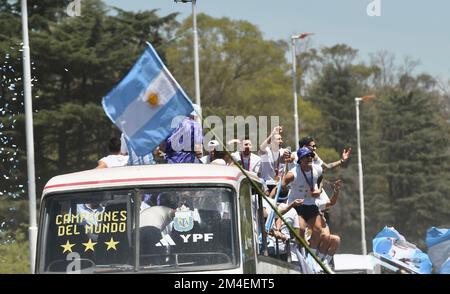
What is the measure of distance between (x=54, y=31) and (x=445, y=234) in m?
35.2

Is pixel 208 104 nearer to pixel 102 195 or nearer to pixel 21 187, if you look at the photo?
pixel 21 187

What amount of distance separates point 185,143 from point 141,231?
3.29 metres

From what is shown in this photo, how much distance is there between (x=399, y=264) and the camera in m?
14.3

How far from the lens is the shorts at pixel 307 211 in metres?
14.8

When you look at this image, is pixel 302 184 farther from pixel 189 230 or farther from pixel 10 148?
pixel 10 148

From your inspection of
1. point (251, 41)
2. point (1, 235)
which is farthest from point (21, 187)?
point (251, 41)

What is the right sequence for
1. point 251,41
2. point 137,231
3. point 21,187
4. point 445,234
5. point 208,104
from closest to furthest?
point 137,231
point 445,234
point 21,187
point 208,104
point 251,41

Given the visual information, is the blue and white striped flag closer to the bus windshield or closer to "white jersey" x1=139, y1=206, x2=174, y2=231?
the bus windshield

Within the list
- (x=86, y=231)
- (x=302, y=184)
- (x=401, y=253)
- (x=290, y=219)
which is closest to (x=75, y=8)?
(x=302, y=184)

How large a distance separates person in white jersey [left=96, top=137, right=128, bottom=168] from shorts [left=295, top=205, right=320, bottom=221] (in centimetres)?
255

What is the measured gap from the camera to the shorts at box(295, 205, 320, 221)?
14797 mm

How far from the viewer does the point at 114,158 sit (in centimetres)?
1399

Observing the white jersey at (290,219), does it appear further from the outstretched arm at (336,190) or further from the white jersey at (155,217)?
the white jersey at (155,217)
